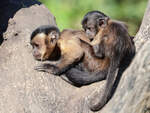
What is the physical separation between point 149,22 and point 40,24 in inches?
66.6

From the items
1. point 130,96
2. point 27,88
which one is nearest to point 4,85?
point 27,88

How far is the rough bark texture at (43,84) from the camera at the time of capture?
16.3 feet

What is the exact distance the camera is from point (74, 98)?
19.0 ft

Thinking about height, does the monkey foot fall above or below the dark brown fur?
below

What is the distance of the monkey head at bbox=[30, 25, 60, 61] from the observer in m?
6.53

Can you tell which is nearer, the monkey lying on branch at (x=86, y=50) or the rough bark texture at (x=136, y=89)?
the rough bark texture at (x=136, y=89)

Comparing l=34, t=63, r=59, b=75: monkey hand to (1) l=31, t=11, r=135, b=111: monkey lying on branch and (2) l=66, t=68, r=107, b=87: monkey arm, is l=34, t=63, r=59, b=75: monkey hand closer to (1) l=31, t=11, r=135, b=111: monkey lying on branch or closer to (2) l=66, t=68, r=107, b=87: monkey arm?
(1) l=31, t=11, r=135, b=111: monkey lying on branch

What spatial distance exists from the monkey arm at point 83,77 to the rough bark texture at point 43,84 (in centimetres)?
7

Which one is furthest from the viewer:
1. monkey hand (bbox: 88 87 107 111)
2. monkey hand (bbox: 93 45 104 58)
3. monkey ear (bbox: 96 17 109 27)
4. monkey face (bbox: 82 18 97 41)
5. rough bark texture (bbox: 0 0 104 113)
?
monkey face (bbox: 82 18 97 41)

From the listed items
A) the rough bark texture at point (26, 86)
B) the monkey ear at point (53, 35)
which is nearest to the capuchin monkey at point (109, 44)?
the rough bark texture at point (26, 86)

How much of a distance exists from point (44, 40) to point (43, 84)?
0.98 metres

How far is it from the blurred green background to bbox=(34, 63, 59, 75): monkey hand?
5.98 meters

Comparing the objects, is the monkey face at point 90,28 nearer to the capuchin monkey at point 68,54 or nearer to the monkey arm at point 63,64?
the capuchin monkey at point 68,54

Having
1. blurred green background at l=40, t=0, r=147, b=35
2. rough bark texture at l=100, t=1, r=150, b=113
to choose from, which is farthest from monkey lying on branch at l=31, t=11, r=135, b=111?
blurred green background at l=40, t=0, r=147, b=35
